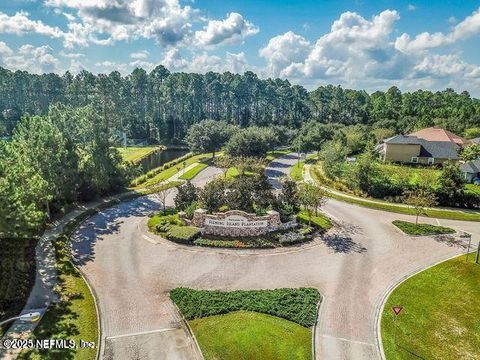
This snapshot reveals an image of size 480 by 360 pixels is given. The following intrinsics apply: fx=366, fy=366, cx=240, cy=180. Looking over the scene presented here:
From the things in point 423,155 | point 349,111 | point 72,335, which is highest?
point 349,111

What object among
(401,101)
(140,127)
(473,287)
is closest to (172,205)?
(473,287)

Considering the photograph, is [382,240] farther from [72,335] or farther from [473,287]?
[72,335]

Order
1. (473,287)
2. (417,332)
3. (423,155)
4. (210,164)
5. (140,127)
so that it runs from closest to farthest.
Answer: (417,332) → (473,287) → (423,155) → (210,164) → (140,127)

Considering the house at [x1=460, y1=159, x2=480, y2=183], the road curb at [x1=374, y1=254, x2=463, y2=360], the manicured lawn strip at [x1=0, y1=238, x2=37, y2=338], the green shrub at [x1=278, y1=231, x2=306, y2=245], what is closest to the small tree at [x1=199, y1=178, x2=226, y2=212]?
the green shrub at [x1=278, y1=231, x2=306, y2=245]

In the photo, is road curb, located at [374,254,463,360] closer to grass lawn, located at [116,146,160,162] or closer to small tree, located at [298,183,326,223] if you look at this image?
small tree, located at [298,183,326,223]

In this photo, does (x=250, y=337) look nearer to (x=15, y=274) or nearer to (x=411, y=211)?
(x=15, y=274)

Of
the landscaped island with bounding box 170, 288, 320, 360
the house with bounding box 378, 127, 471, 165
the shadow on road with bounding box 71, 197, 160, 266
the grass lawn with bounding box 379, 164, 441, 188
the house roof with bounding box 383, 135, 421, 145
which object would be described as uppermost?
the house roof with bounding box 383, 135, 421, 145

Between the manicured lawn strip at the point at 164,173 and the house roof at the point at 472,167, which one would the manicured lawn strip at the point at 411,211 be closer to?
the house roof at the point at 472,167
